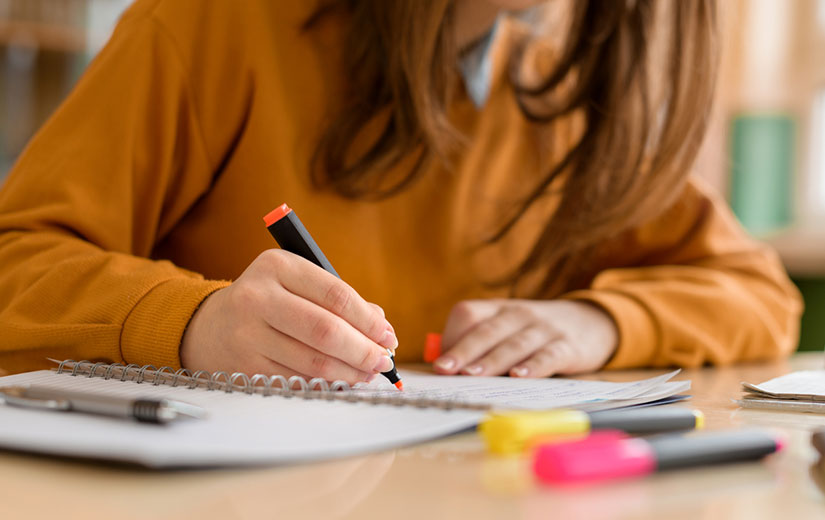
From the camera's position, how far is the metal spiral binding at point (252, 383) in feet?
1.45

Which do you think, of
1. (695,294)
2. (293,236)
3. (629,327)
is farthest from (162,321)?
(695,294)

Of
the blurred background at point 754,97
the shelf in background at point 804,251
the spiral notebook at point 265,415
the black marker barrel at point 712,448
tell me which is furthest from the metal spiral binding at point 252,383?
the shelf in background at point 804,251

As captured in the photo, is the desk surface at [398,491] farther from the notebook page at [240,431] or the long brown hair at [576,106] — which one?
the long brown hair at [576,106]

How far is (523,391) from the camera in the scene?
1.76 feet

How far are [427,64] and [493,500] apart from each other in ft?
2.05

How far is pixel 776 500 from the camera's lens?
1.07ft

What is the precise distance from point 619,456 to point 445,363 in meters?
0.35

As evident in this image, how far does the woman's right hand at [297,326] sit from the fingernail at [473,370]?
0.50 feet

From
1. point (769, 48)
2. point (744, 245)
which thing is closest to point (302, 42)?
point (744, 245)

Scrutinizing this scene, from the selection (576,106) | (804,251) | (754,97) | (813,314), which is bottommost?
(813,314)

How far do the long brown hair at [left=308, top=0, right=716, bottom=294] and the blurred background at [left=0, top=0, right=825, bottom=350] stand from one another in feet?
4.34

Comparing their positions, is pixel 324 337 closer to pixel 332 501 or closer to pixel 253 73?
pixel 332 501

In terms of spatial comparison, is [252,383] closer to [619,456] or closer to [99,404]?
Answer: [99,404]

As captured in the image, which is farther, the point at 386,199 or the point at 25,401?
the point at 386,199
